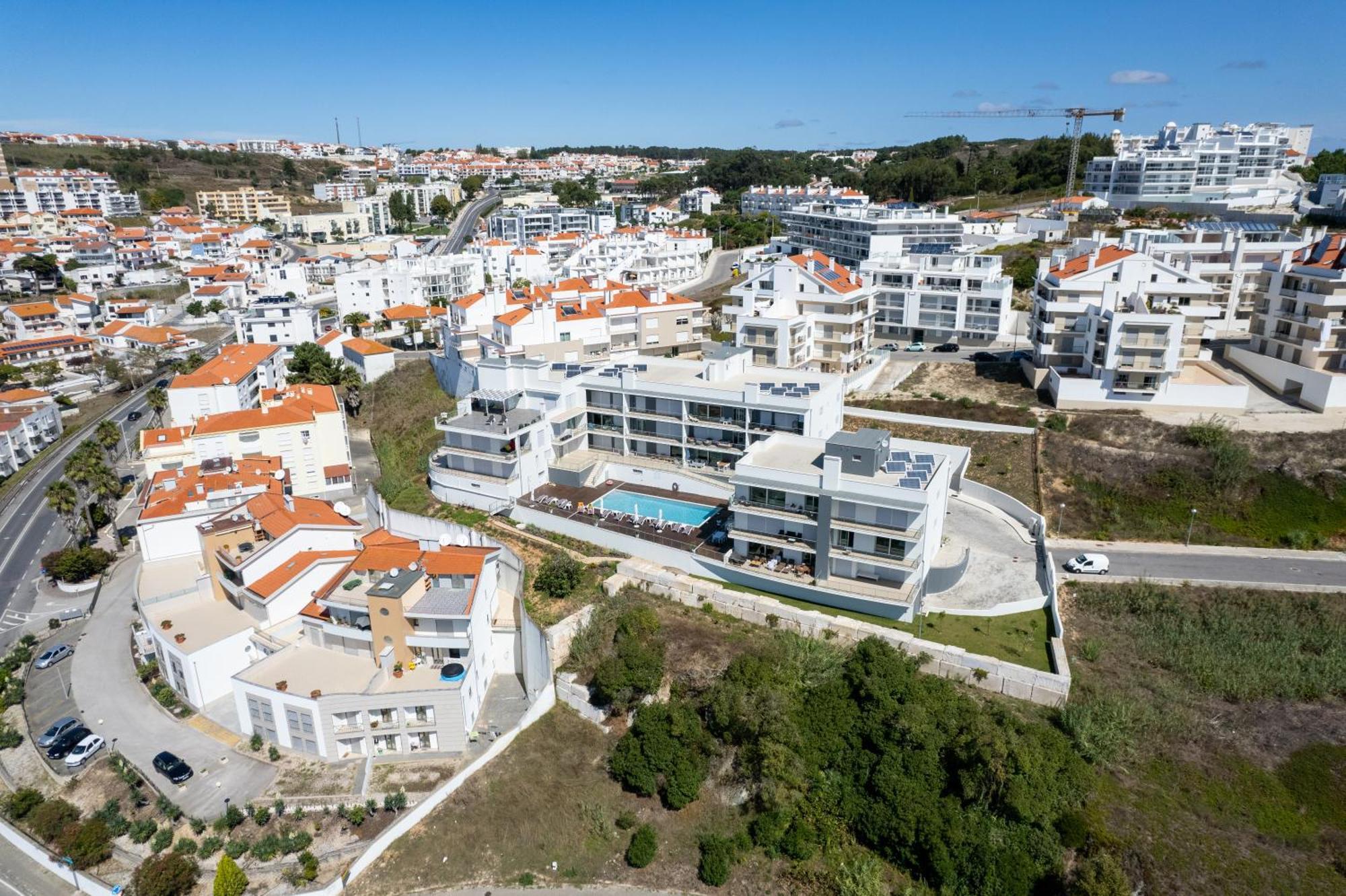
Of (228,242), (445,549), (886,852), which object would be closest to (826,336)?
(445,549)

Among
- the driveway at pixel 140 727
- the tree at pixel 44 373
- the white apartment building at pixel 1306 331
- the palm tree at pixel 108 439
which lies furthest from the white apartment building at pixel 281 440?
the white apartment building at pixel 1306 331

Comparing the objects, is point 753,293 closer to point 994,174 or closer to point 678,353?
point 678,353

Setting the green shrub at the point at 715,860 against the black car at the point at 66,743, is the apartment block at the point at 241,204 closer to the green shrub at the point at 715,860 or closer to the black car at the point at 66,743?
the black car at the point at 66,743

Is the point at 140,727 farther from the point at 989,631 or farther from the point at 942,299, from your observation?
the point at 942,299

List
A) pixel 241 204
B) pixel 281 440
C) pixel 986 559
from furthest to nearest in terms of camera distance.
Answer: pixel 241 204 < pixel 281 440 < pixel 986 559

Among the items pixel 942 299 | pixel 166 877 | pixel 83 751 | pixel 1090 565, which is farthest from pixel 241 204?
pixel 1090 565

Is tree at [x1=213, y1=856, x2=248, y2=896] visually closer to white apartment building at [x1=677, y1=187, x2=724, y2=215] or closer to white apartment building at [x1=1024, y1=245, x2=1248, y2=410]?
white apartment building at [x1=1024, y1=245, x2=1248, y2=410]

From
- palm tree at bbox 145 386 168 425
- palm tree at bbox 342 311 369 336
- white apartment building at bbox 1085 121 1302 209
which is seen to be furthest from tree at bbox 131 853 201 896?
white apartment building at bbox 1085 121 1302 209
